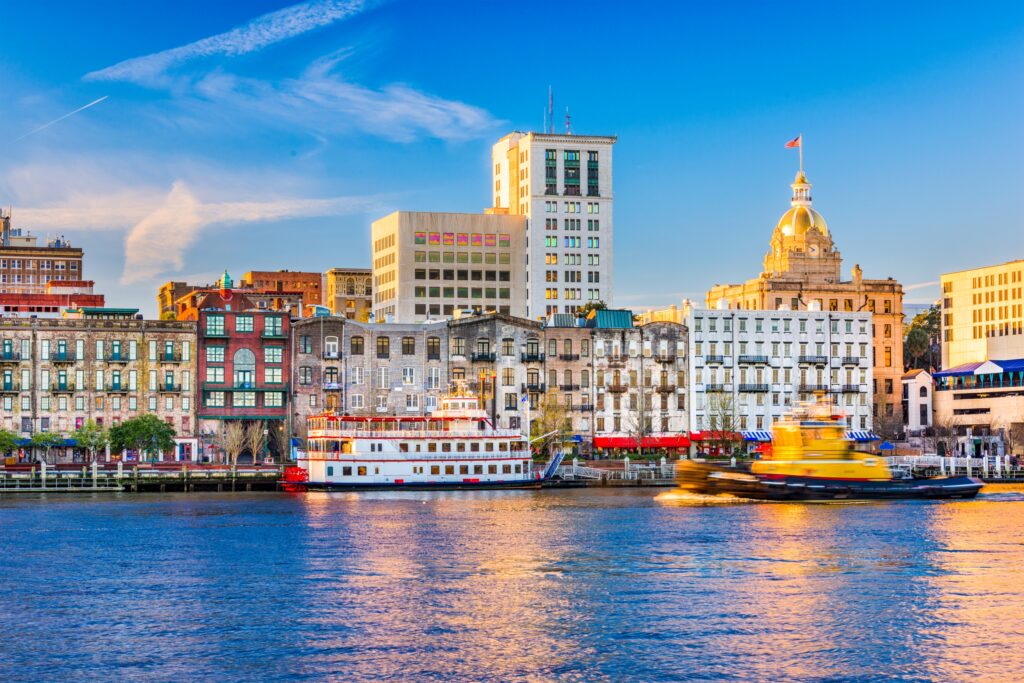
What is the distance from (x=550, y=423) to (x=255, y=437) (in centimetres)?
2717

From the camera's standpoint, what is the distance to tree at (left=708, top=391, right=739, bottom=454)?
156 meters

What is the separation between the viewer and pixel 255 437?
142500 millimetres

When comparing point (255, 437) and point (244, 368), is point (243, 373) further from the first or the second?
point (255, 437)

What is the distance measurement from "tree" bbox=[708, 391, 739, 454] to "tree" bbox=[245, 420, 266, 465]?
→ 44165mm

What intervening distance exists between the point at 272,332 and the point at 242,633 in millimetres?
92352

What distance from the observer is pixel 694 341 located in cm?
15988

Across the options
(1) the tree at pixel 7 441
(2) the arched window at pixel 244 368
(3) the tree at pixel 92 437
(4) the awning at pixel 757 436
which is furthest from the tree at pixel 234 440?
(4) the awning at pixel 757 436

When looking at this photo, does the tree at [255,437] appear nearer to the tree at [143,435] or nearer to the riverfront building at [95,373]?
the riverfront building at [95,373]

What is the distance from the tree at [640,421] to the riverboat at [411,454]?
3031 centimetres

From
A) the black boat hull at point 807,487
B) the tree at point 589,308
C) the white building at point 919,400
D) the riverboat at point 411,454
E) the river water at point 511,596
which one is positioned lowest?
the river water at point 511,596

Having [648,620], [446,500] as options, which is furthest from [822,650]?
[446,500]

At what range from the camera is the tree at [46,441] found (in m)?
138

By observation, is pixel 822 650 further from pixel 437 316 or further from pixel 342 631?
pixel 437 316

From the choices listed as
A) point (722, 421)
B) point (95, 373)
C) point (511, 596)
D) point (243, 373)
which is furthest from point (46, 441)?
point (511, 596)
